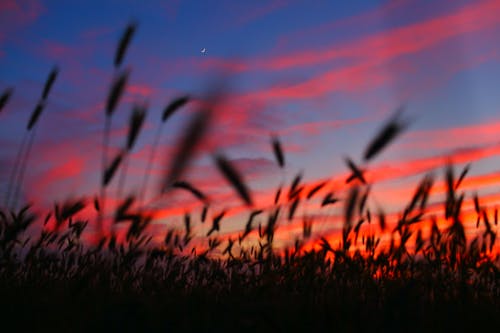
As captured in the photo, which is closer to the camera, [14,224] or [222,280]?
[14,224]

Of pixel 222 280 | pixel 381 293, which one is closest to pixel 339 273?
pixel 381 293

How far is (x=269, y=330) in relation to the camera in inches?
109

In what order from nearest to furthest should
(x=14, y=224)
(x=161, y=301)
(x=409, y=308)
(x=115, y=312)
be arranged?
(x=409, y=308) → (x=115, y=312) → (x=161, y=301) → (x=14, y=224)

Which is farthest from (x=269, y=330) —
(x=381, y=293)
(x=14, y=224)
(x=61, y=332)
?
(x=14, y=224)

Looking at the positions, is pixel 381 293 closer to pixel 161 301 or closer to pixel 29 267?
pixel 161 301

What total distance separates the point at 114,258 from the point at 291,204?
5.08 ft

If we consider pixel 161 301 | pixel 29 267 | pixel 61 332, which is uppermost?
pixel 29 267

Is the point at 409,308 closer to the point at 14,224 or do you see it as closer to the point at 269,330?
the point at 269,330

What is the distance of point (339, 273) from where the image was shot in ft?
16.8

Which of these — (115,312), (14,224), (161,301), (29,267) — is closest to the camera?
(115,312)

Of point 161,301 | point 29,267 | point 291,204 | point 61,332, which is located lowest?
point 61,332

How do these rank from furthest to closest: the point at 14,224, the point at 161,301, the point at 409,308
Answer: the point at 14,224 → the point at 161,301 → the point at 409,308

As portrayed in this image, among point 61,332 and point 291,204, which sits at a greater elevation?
point 291,204

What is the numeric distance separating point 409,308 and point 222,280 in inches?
109
